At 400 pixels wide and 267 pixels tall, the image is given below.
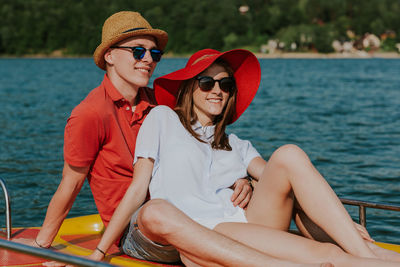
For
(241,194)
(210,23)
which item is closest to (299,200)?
(241,194)

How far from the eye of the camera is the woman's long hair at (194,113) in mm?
3897

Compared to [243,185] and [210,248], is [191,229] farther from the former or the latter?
[243,185]

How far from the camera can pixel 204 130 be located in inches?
156

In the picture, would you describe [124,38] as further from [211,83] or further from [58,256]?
[58,256]

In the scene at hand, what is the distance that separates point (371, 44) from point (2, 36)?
60401mm

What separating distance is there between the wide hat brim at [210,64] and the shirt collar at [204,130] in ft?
0.94

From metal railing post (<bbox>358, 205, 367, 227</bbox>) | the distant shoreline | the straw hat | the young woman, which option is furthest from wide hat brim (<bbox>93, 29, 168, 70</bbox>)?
the distant shoreline

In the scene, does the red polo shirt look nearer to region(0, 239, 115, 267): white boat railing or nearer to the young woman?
the young woman

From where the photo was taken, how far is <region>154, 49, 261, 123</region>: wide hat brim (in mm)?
3902

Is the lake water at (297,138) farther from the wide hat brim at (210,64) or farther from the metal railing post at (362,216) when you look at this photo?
the wide hat brim at (210,64)

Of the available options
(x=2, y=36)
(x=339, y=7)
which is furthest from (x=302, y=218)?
(x=339, y=7)

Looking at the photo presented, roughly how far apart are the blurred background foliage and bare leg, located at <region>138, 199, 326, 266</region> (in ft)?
237

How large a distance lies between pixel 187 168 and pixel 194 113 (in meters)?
0.55

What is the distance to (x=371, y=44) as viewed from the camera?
318 ft
